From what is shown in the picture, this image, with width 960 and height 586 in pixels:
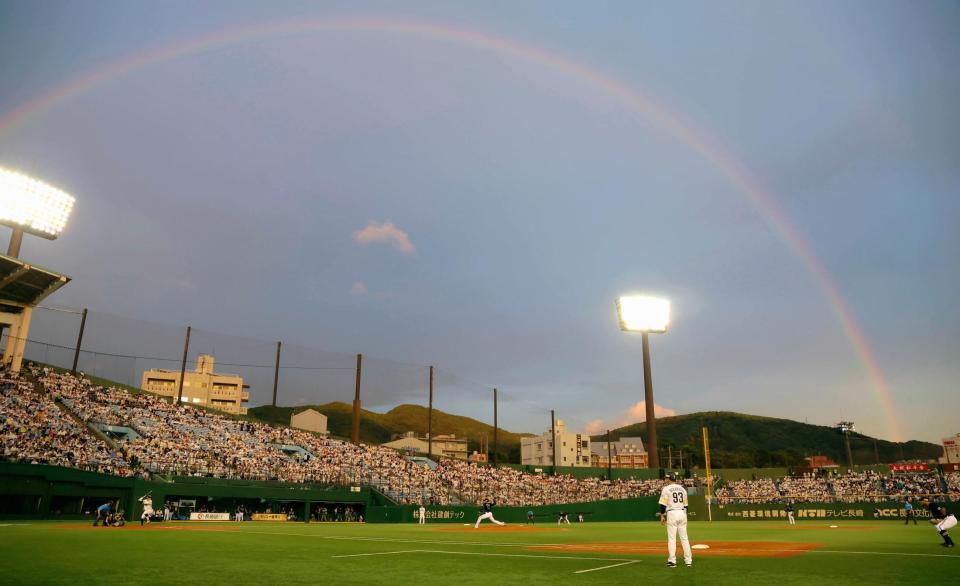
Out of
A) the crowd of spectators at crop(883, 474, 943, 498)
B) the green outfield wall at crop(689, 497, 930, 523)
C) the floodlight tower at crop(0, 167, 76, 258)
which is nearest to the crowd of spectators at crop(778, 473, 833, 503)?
the crowd of spectators at crop(883, 474, 943, 498)

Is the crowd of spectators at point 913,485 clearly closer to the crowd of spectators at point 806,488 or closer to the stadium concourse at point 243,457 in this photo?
the stadium concourse at point 243,457

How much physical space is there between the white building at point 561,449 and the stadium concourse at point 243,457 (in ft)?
256

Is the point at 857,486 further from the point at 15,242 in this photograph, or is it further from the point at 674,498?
the point at 15,242

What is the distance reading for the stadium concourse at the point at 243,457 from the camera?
3728 centimetres

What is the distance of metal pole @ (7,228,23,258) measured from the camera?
143 feet

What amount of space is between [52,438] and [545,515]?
36724 mm

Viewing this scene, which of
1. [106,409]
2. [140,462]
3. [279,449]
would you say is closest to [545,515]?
[279,449]

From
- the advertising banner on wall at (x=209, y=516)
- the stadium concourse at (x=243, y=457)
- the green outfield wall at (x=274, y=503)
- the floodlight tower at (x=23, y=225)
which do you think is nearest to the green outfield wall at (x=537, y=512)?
the green outfield wall at (x=274, y=503)

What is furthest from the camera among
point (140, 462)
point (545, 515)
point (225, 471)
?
point (545, 515)

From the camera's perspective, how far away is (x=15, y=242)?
43812 millimetres

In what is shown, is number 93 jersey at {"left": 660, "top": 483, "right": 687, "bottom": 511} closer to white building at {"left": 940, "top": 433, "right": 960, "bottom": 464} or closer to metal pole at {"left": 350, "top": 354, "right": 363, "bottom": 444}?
metal pole at {"left": 350, "top": 354, "right": 363, "bottom": 444}

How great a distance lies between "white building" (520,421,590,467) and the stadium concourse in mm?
78033

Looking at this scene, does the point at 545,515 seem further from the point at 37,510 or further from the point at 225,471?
the point at 37,510

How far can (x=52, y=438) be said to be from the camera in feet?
119
